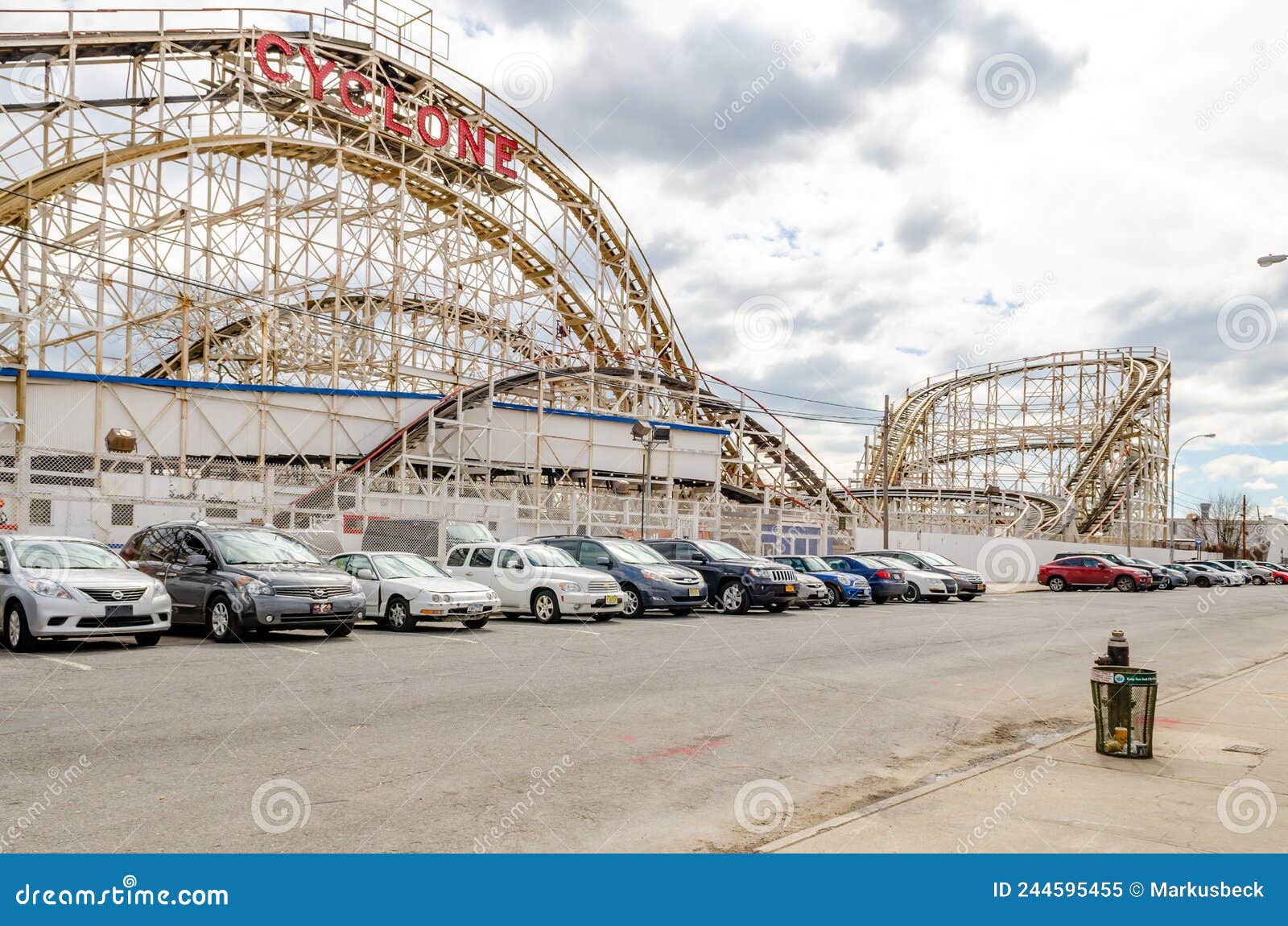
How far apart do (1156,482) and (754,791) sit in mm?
67904

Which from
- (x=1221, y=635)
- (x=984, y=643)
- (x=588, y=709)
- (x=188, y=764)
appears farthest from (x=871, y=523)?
(x=188, y=764)

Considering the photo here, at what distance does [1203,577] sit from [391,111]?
39.1 metres

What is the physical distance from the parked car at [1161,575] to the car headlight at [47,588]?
36.9 meters

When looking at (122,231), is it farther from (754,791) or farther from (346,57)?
(754,791)

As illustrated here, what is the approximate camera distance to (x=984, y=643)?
17.0 metres

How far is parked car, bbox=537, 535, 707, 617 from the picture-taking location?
799 inches

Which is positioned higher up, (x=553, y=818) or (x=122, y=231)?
(x=122, y=231)

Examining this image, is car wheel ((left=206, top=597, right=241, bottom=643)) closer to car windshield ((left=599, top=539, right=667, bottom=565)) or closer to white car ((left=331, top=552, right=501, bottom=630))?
white car ((left=331, top=552, right=501, bottom=630))

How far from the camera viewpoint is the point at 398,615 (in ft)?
55.3

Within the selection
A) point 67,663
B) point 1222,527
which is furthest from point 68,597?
point 1222,527

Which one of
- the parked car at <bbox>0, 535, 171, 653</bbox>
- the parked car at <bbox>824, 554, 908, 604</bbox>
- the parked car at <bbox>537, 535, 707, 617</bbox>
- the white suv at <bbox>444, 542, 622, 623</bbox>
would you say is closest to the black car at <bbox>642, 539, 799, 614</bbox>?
the parked car at <bbox>537, 535, 707, 617</bbox>

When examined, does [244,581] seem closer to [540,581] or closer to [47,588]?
[47,588]

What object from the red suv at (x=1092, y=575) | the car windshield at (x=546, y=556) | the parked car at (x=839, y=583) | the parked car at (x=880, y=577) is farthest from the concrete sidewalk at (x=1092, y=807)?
the red suv at (x=1092, y=575)

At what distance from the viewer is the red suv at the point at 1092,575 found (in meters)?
38.4
